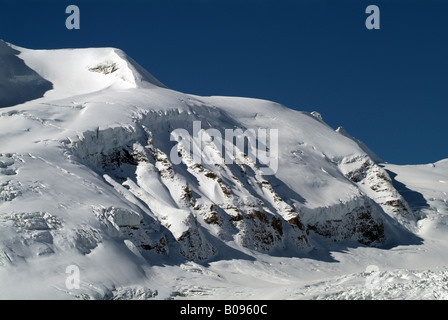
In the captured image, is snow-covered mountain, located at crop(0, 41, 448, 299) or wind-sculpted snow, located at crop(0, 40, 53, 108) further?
wind-sculpted snow, located at crop(0, 40, 53, 108)

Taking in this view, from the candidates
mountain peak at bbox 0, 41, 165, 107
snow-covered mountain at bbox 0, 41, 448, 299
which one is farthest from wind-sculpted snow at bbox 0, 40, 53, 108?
snow-covered mountain at bbox 0, 41, 448, 299

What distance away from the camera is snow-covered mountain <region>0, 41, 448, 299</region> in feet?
78.0

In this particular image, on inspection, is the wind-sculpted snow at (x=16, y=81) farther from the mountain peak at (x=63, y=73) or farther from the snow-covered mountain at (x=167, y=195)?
the snow-covered mountain at (x=167, y=195)

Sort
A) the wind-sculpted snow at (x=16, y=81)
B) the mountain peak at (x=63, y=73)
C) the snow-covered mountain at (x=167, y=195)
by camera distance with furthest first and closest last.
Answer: the mountain peak at (x=63, y=73) < the wind-sculpted snow at (x=16, y=81) < the snow-covered mountain at (x=167, y=195)

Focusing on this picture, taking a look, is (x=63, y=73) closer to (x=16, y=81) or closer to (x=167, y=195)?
(x=16, y=81)

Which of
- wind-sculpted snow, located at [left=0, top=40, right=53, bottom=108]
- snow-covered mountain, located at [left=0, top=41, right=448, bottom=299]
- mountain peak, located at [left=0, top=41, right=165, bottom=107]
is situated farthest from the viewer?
mountain peak, located at [left=0, top=41, right=165, bottom=107]

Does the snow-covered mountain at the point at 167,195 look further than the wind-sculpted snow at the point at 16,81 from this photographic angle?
No

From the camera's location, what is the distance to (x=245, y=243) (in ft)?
107

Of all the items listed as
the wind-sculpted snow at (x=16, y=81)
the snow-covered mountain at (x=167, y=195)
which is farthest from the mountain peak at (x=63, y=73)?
the snow-covered mountain at (x=167, y=195)

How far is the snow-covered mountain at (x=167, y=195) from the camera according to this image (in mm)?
23781

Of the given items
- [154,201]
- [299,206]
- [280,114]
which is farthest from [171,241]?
[280,114]

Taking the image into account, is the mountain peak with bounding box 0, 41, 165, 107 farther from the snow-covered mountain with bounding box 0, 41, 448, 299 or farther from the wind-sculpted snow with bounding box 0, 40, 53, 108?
the snow-covered mountain with bounding box 0, 41, 448, 299

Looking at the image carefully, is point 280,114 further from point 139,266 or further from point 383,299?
point 383,299
